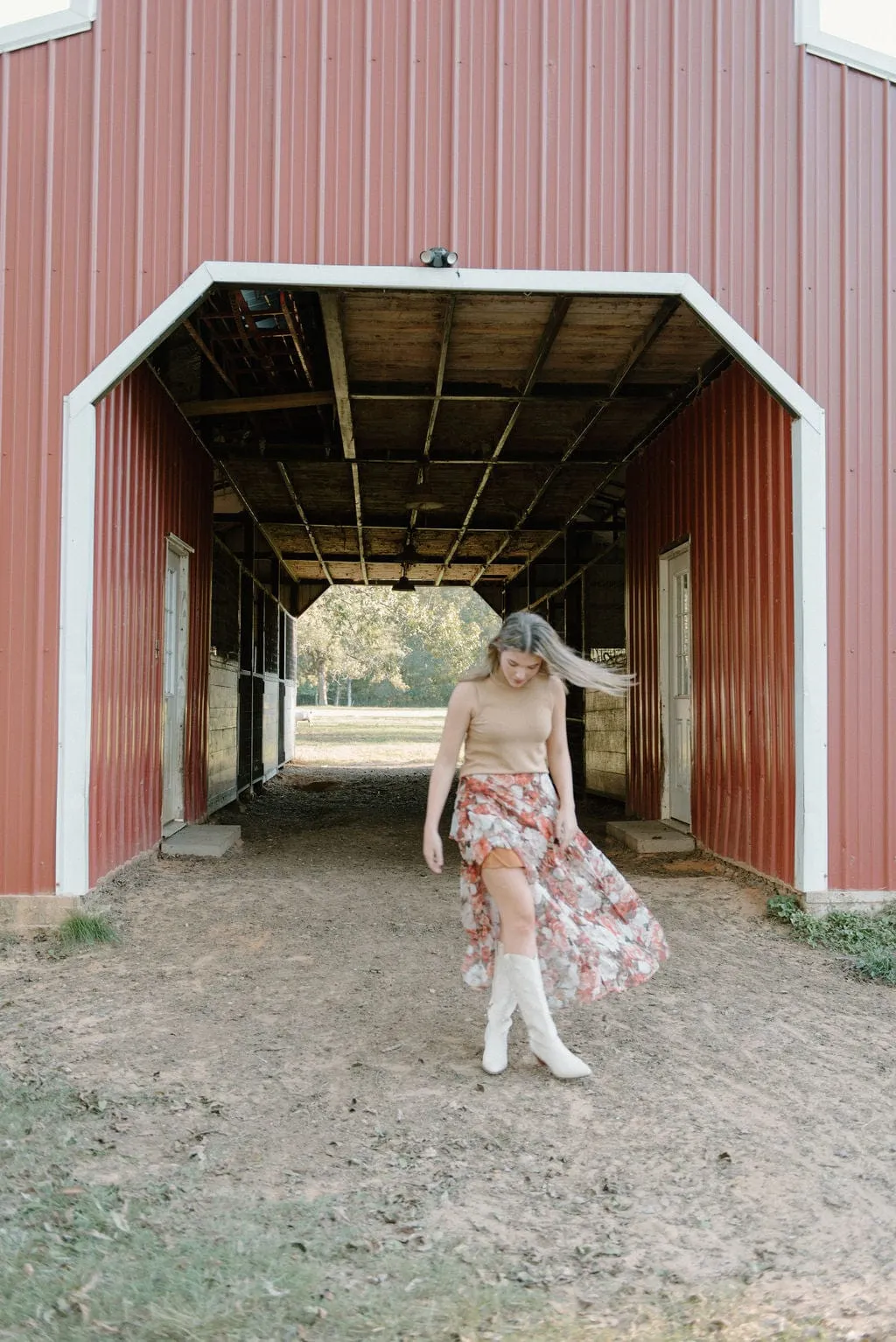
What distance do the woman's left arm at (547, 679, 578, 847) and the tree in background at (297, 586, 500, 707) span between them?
3659 cm

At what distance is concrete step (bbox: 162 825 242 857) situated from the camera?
28.1 feet

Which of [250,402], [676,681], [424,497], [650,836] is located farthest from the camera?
[424,497]

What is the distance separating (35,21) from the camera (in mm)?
6355

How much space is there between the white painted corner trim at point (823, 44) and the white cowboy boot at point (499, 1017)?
19.2 feet

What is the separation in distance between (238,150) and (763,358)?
11.0 feet

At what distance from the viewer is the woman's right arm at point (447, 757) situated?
158 inches

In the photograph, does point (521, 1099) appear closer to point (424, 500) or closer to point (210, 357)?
point (210, 357)

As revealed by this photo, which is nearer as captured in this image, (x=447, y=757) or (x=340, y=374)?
(x=447, y=757)

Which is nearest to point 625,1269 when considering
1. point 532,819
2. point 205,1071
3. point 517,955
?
point 517,955

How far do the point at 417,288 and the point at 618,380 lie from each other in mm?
2816

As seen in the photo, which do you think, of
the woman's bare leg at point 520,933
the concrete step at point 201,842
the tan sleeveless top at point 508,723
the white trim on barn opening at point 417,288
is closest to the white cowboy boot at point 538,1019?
the woman's bare leg at point 520,933

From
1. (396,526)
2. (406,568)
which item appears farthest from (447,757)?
(406,568)

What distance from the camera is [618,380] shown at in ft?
28.8

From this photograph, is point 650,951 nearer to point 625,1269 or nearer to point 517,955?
point 517,955
